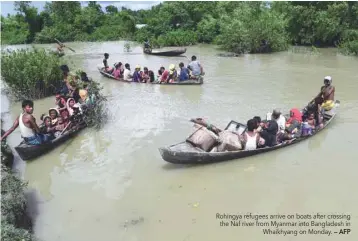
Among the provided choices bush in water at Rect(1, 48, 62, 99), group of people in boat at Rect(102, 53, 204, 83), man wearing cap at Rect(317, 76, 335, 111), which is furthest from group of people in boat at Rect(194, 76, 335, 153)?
bush in water at Rect(1, 48, 62, 99)

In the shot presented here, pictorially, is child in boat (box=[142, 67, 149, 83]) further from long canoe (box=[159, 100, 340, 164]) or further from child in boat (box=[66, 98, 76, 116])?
long canoe (box=[159, 100, 340, 164])

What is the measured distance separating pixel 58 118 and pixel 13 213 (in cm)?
375

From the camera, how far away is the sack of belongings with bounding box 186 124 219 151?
7.08m

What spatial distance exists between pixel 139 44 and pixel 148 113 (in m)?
20.0

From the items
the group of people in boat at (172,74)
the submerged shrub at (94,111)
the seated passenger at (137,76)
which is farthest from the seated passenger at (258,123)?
the seated passenger at (137,76)

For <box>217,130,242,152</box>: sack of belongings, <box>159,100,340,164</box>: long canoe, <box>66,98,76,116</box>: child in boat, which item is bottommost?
<box>159,100,340,164</box>: long canoe

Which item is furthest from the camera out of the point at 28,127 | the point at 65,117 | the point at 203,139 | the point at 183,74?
the point at 183,74

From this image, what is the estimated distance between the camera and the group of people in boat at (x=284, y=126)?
7246mm

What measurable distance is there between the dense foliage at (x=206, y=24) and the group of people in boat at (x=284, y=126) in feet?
40.9

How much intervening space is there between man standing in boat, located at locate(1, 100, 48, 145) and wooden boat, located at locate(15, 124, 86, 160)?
4.6 inches

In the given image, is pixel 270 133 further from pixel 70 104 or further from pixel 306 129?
pixel 70 104

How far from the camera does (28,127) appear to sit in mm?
7434

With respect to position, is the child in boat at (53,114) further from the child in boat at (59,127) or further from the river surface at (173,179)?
the river surface at (173,179)

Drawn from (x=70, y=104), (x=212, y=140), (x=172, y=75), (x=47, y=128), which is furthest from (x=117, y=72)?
(x=212, y=140)
